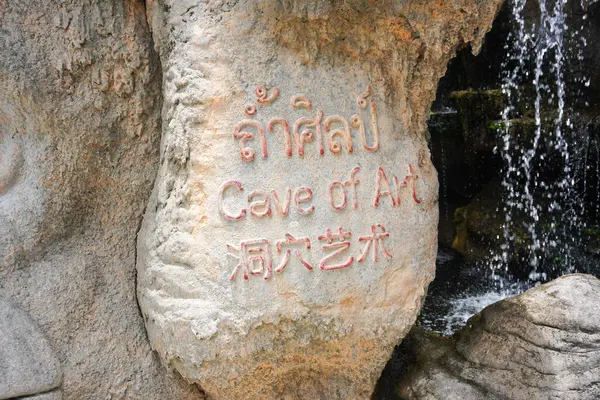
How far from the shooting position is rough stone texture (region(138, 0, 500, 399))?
5.19ft

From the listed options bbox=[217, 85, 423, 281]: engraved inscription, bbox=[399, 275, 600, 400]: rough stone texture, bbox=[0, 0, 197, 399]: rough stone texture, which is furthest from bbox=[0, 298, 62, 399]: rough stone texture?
bbox=[399, 275, 600, 400]: rough stone texture

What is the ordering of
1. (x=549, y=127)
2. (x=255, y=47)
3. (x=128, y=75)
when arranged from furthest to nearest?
(x=549, y=127), (x=128, y=75), (x=255, y=47)

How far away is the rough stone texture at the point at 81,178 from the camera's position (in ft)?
5.50


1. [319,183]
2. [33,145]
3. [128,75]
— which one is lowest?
[319,183]

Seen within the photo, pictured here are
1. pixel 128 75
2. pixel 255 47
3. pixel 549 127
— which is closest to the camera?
pixel 255 47

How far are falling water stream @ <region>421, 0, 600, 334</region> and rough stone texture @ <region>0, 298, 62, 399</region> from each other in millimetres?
2000

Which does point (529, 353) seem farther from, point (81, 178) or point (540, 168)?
point (540, 168)

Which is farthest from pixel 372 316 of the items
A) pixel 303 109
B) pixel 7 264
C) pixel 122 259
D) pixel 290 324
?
pixel 7 264

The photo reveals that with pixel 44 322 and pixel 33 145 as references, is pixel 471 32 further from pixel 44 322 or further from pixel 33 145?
pixel 44 322

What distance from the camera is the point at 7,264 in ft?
5.49

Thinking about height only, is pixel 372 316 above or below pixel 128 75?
below

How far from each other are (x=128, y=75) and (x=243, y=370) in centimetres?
87

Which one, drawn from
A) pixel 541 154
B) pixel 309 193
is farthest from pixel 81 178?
pixel 541 154

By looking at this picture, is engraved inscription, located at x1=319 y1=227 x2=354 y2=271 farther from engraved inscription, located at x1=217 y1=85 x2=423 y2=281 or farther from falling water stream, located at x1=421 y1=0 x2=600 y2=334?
falling water stream, located at x1=421 y1=0 x2=600 y2=334
